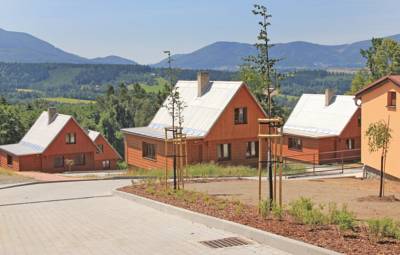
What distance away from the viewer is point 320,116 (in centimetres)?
4738

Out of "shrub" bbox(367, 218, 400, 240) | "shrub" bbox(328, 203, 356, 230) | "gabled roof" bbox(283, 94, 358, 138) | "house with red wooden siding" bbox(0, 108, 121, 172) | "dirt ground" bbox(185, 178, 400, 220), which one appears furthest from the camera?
"house with red wooden siding" bbox(0, 108, 121, 172)

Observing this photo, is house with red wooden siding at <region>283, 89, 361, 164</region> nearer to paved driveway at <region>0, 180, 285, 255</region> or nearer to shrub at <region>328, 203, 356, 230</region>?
paved driveway at <region>0, 180, 285, 255</region>

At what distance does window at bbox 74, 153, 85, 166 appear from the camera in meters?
54.4

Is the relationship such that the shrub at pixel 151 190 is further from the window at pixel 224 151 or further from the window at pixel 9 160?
the window at pixel 9 160

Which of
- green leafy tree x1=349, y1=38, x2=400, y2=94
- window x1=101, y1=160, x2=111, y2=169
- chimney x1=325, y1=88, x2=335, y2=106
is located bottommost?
window x1=101, y1=160, x2=111, y2=169

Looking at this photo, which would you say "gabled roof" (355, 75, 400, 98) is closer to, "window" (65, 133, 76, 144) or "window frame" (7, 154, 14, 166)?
"window" (65, 133, 76, 144)

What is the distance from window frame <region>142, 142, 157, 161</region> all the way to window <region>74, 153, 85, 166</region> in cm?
1582

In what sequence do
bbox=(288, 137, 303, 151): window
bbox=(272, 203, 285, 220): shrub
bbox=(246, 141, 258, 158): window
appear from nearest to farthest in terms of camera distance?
bbox=(272, 203, 285, 220): shrub
bbox=(246, 141, 258, 158): window
bbox=(288, 137, 303, 151): window

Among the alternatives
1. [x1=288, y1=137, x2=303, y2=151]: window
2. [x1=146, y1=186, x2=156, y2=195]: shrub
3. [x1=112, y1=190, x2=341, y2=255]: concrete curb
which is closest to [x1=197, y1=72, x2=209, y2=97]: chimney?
[x1=288, y1=137, x2=303, y2=151]: window

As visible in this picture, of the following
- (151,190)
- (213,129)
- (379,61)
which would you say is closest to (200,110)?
(213,129)

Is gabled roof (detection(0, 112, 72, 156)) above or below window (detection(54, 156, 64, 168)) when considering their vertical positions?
above

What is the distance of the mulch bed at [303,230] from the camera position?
8.81 meters

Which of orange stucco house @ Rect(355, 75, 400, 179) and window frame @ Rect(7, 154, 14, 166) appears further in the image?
window frame @ Rect(7, 154, 14, 166)

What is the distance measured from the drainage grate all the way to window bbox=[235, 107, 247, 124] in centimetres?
2843
